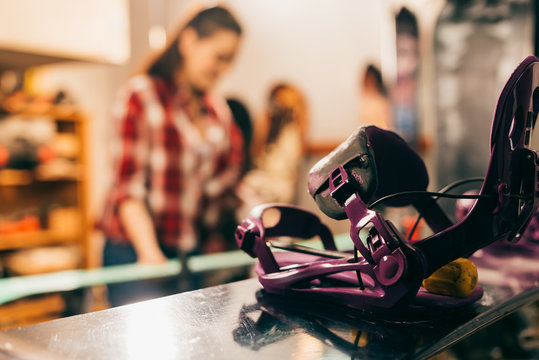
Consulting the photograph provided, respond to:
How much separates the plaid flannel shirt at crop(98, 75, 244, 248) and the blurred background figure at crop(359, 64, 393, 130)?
118 cm

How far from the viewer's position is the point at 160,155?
263 cm

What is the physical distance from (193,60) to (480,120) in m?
1.56

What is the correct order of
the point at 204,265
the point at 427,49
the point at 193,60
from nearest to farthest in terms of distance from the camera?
the point at 204,265 < the point at 193,60 < the point at 427,49

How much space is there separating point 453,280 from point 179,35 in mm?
2615

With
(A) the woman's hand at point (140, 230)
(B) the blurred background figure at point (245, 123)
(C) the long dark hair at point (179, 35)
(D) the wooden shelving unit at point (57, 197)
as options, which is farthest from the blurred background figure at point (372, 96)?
(D) the wooden shelving unit at point (57, 197)

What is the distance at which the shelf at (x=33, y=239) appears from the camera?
9.40 feet

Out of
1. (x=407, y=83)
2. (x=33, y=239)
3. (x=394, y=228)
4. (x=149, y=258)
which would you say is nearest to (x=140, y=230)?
(x=149, y=258)

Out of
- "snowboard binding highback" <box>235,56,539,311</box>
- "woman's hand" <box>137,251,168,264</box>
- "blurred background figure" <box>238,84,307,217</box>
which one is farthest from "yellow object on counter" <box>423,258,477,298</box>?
"blurred background figure" <box>238,84,307,217</box>

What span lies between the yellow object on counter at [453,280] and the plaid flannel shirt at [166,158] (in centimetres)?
218

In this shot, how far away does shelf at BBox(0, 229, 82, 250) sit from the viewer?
9.40ft

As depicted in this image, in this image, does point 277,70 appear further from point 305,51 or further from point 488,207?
point 488,207

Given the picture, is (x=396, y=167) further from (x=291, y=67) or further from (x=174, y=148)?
(x=291, y=67)

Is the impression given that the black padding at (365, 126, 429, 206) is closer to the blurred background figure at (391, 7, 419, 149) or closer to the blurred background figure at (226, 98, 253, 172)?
the blurred background figure at (226, 98, 253, 172)

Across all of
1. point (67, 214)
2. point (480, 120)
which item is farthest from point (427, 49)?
point (67, 214)
